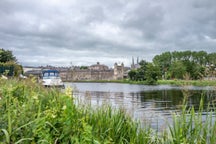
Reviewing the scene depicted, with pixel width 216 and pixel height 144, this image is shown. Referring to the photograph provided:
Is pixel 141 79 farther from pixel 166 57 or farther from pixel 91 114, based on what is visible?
pixel 91 114

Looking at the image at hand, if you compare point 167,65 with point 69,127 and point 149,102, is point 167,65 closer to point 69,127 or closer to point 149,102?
point 149,102

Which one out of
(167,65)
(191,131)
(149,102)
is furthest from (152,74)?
(191,131)

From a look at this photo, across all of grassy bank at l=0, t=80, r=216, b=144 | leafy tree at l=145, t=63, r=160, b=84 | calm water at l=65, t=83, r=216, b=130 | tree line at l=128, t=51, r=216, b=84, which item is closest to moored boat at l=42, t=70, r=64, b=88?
calm water at l=65, t=83, r=216, b=130

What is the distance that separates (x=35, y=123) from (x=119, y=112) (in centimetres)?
328

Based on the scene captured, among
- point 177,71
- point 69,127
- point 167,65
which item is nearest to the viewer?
point 69,127

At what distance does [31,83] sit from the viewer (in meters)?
9.13

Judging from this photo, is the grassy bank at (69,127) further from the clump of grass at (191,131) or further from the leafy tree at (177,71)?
the leafy tree at (177,71)

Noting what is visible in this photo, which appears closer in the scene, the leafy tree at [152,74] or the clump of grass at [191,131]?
the clump of grass at [191,131]

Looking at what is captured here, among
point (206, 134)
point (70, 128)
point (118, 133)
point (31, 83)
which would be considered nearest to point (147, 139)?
point (118, 133)

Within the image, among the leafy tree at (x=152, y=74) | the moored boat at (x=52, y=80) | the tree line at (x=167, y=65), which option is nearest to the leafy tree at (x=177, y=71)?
the tree line at (x=167, y=65)

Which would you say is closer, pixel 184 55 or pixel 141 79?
pixel 141 79

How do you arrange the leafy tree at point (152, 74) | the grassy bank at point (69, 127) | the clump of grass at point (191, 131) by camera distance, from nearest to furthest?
1. the grassy bank at point (69, 127)
2. the clump of grass at point (191, 131)
3. the leafy tree at point (152, 74)

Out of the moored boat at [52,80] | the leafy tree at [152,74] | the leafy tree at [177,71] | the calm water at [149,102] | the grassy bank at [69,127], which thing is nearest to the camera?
the grassy bank at [69,127]

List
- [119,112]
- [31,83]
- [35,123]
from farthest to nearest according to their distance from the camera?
[31,83]
[119,112]
[35,123]
